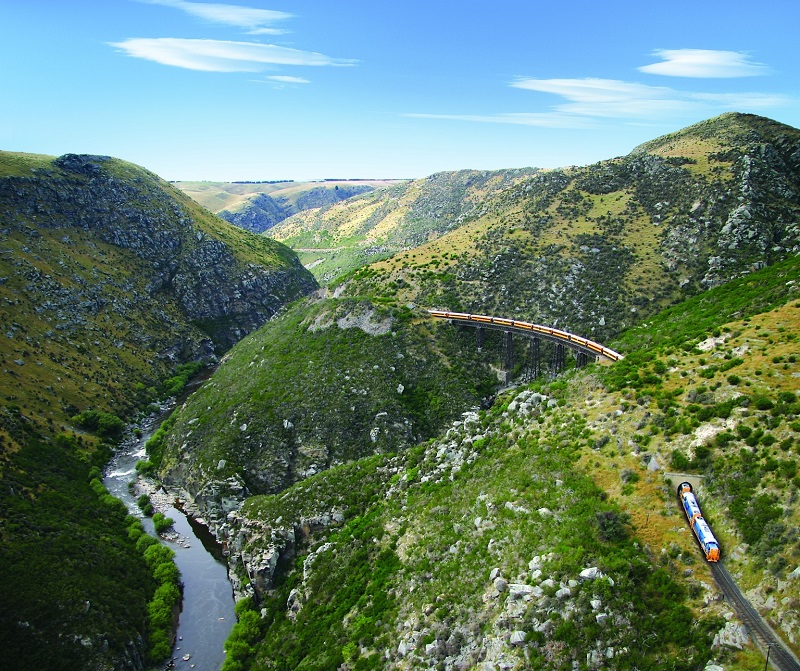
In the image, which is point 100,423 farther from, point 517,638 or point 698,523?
point 698,523

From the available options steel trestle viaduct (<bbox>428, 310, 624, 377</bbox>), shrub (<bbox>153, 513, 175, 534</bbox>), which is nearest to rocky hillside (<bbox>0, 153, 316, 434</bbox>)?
shrub (<bbox>153, 513, 175, 534</bbox>)

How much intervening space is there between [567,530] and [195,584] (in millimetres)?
52435

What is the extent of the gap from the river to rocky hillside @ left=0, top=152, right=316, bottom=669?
157 inches

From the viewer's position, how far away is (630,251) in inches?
3888

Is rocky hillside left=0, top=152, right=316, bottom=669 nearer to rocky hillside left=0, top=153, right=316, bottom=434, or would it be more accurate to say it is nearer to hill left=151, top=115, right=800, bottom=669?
rocky hillside left=0, top=153, right=316, bottom=434

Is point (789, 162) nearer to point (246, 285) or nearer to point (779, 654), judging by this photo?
point (779, 654)

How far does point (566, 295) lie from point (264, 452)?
60083 millimetres

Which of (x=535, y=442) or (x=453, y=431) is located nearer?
(x=535, y=442)

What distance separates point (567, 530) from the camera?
116ft

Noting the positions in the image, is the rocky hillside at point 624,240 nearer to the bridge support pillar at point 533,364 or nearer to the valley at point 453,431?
the valley at point 453,431

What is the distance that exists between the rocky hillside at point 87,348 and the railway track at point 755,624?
53967 millimetres

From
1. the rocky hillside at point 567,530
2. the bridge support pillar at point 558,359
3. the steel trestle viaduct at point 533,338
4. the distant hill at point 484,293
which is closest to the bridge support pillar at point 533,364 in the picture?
the steel trestle viaduct at point 533,338

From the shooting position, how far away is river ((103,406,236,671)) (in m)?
54.8

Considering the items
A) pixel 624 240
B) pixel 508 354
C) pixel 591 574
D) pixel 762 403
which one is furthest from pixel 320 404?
pixel 624 240
